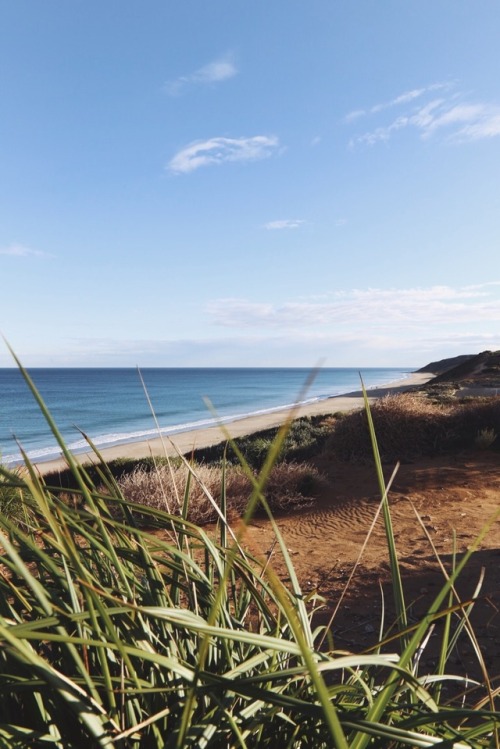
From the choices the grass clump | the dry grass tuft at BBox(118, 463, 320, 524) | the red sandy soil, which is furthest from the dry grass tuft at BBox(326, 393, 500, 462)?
the dry grass tuft at BBox(118, 463, 320, 524)

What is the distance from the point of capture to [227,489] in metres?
7.92

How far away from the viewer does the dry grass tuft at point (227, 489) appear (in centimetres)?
739

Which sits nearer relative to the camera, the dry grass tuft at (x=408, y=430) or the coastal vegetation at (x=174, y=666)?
the coastal vegetation at (x=174, y=666)

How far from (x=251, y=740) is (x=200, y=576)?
492 mm

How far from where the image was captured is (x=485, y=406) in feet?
40.4

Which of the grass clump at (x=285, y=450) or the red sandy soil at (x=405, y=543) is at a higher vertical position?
the grass clump at (x=285, y=450)

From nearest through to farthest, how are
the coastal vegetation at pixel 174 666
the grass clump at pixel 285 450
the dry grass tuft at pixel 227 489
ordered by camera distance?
the coastal vegetation at pixel 174 666 < the dry grass tuft at pixel 227 489 < the grass clump at pixel 285 450

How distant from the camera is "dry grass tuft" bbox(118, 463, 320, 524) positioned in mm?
7395

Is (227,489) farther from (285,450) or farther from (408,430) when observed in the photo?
(408,430)

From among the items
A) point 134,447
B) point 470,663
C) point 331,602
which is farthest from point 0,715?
point 134,447

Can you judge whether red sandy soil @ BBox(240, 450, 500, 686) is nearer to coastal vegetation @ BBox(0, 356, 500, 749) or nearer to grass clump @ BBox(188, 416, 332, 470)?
coastal vegetation @ BBox(0, 356, 500, 749)

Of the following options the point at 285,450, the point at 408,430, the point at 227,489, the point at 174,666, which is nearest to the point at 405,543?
the point at 227,489

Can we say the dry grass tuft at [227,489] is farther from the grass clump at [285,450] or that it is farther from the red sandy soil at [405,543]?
the grass clump at [285,450]

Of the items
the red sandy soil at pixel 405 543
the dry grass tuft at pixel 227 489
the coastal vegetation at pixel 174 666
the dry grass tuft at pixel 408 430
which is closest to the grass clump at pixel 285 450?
the dry grass tuft at pixel 408 430
